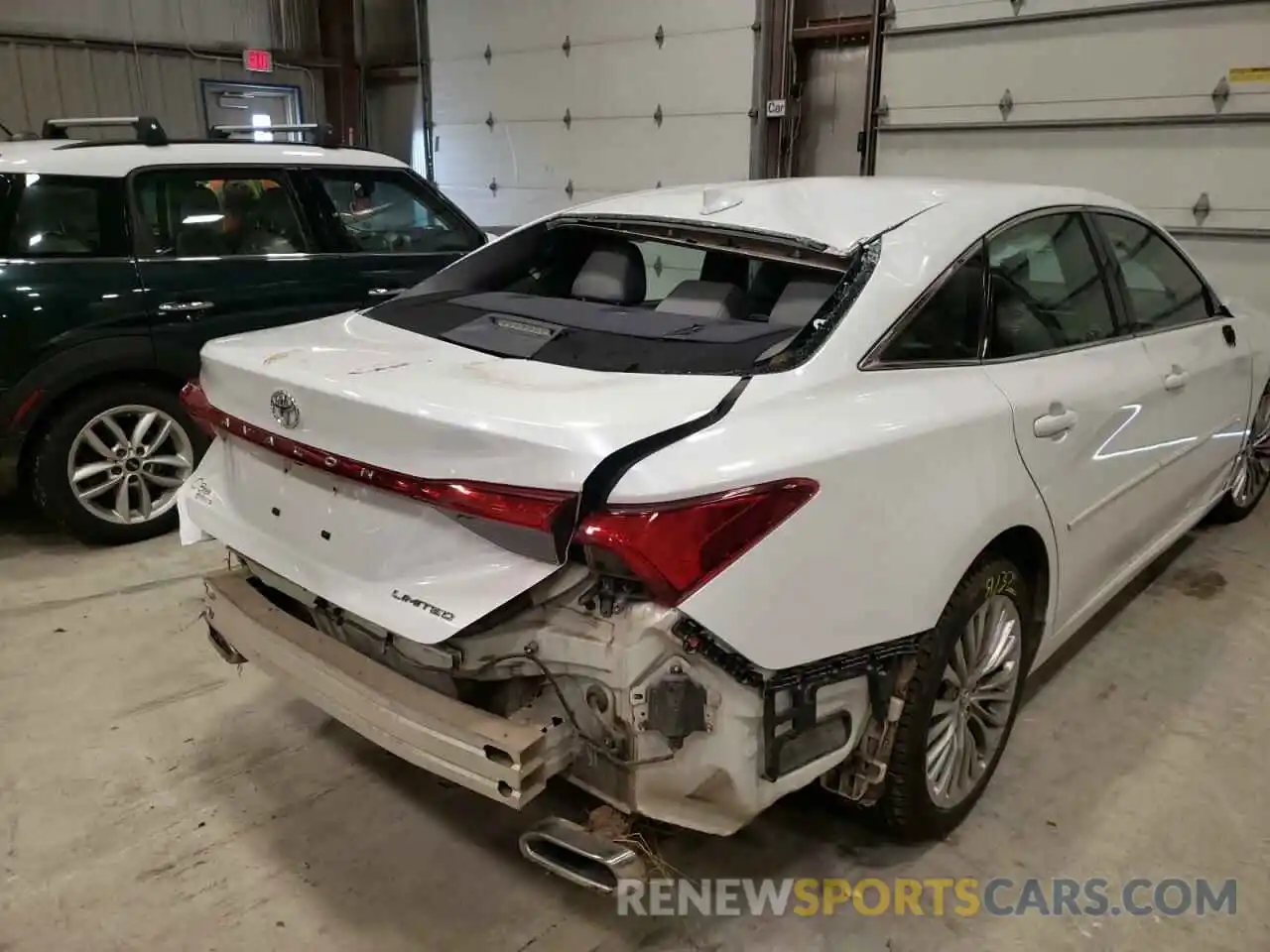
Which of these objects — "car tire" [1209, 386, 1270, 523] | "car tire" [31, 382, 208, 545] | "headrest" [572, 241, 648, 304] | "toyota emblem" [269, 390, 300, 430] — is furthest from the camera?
"car tire" [1209, 386, 1270, 523]

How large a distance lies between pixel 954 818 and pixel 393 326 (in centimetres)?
182

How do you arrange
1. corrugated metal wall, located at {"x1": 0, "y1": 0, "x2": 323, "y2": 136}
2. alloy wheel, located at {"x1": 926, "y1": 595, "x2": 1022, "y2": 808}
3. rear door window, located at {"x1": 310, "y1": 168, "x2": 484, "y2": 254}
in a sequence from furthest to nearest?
corrugated metal wall, located at {"x1": 0, "y1": 0, "x2": 323, "y2": 136} → rear door window, located at {"x1": 310, "y1": 168, "x2": 484, "y2": 254} → alloy wheel, located at {"x1": 926, "y1": 595, "x2": 1022, "y2": 808}

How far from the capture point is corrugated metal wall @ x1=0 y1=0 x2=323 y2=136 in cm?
890

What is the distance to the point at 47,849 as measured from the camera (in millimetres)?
2291

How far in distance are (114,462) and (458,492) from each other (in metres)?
3.04

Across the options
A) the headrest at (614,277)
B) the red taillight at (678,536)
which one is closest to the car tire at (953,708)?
the red taillight at (678,536)

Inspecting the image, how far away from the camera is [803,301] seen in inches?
92.2

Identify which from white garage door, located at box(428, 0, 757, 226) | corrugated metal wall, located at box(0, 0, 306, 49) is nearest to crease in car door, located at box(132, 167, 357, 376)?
white garage door, located at box(428, 0, 757, 226)

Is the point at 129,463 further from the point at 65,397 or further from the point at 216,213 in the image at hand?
the point at 216,213

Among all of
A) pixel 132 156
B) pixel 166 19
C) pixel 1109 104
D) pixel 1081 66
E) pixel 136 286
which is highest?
pixel 166 19

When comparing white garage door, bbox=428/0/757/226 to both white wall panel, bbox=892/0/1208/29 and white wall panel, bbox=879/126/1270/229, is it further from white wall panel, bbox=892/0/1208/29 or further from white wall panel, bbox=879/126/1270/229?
white wall panel, bbox=879/126/1270/229

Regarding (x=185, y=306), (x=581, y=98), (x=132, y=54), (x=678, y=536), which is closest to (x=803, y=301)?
(x=678, y=536)

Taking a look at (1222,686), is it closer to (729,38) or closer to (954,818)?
(954,818)

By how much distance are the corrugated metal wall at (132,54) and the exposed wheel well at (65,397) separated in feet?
21.7
